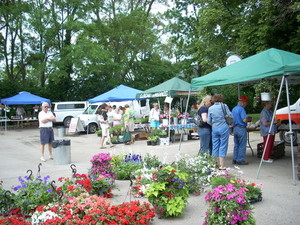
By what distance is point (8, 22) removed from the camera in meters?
24.6

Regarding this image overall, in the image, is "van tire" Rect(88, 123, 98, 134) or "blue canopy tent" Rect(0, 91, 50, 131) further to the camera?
"blue canopy tent" Rect(0, 91, 50, 131)

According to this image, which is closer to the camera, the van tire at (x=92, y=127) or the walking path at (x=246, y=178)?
the walking path at (x=246, y=178)

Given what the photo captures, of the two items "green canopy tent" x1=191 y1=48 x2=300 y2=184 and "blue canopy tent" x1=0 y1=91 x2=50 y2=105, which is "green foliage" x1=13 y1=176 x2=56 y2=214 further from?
"blue canopy tent" x1=0 y1=91 x2=50 y2=105

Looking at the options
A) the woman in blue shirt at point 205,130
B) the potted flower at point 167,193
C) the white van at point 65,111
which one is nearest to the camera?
the potted flower at point 167,193

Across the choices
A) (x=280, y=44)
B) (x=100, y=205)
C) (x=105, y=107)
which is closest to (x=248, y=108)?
(x=280, y=44)

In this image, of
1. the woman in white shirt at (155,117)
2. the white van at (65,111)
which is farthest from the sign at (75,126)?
the woman in white shirt at (155,117)

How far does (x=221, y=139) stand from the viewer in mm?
6719

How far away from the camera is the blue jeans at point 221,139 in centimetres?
668

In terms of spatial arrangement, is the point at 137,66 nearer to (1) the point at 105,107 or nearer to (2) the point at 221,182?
(1) the point at 105,107

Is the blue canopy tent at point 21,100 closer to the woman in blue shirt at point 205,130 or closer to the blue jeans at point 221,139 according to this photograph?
the woman in blue shirt at point 205,130

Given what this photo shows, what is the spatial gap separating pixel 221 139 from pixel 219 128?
262 mm

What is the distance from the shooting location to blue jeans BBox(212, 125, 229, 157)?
6.68 meters

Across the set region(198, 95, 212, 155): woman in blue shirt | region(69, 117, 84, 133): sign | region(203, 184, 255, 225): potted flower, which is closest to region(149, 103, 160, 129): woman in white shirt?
region(69, 117, 84, 133): sign

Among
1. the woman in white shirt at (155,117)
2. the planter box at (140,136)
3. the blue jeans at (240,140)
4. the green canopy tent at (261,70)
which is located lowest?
the planter box at (140,136)
